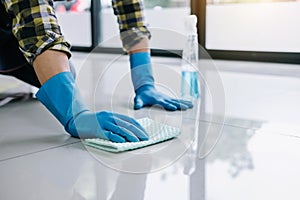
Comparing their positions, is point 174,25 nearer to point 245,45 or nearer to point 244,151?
point 245,45

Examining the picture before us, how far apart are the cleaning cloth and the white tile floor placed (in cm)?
2

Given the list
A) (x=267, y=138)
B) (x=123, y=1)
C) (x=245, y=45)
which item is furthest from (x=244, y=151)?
(x=245, y=45)

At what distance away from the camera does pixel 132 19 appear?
142 cm

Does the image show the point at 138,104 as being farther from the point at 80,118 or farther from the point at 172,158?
the point at 172,158

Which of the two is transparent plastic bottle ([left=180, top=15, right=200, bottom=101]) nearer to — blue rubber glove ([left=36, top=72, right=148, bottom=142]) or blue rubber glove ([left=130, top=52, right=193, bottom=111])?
blue rubber glove ([left=130, top=52, right=193, bottom=111])

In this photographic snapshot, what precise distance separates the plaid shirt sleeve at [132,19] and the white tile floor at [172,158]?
0.51 feet

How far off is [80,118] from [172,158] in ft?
0.84

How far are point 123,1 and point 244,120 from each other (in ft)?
2.08

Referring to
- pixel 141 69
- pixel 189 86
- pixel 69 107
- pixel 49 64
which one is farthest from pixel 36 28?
pixel 189 86

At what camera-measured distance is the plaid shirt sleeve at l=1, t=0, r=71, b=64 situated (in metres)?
0.94

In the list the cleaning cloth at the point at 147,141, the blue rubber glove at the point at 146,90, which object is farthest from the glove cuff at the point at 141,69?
the cleaning cloth at the point at 147,141

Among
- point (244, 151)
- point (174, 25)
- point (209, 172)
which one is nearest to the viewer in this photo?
point (209, 172)

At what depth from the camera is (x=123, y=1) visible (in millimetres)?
1412

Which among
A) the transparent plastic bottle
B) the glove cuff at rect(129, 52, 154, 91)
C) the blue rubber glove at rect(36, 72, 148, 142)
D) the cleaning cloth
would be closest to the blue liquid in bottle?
the transparent plastic bottle
